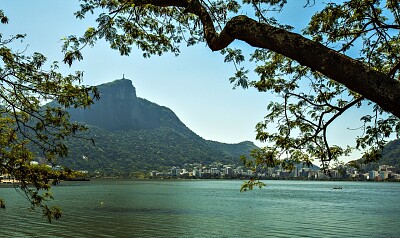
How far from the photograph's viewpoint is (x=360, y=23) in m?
8.63

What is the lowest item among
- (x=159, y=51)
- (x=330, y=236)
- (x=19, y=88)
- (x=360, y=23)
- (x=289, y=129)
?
(x=330, y=236)

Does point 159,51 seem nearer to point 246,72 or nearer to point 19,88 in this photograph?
point 246,72

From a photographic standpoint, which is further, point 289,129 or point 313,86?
point 313,86

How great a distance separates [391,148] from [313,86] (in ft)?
651

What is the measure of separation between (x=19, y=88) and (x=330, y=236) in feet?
133

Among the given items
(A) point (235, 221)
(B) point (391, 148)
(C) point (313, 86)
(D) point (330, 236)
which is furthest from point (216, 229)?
(B) point (391, 148)

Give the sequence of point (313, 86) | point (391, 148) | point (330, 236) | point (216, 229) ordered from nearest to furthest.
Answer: point (313, 86) → point (330, 236) → point (216, 229) → point (391, 148)

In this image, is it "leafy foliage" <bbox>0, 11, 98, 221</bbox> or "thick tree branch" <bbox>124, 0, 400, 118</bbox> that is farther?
"leafy foliage" <bbox>0, 11, 98, 221</bbox>

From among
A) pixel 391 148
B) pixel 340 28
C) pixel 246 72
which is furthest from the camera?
pixel 391 148

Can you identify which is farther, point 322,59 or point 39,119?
point 39,119

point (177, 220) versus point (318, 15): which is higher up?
point (318, 15)

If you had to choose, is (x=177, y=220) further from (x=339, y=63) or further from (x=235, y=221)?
(x=339, y=63)

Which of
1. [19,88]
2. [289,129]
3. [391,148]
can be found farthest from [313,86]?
[391,148]

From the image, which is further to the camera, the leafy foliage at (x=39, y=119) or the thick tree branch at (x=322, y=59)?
the leafy foliage at (x=39, y=119)
